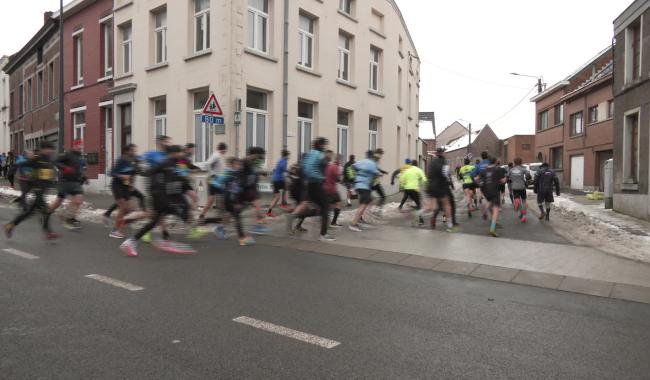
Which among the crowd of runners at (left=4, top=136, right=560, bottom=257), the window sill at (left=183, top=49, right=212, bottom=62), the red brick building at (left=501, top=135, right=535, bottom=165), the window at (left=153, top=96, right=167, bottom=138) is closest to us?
the crowd of runners at (left=4, top=136, right=560, bottom=257)

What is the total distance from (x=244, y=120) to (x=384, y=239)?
21.2 feet

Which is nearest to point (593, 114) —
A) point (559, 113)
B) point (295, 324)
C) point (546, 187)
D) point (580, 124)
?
point (580, 124)

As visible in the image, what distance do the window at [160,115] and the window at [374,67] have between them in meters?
8.86

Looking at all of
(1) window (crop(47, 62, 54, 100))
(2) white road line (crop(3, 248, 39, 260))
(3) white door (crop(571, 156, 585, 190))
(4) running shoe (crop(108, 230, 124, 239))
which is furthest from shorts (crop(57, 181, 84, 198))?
(3) white door (crop(571, 156, 585, 190))

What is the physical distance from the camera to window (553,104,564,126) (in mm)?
34688

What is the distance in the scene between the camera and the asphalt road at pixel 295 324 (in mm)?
3266

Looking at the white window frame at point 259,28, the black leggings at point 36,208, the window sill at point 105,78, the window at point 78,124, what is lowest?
the black leggings at point 36,208

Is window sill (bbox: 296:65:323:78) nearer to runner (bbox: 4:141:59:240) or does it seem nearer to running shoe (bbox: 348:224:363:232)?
running shoe (bbox: 348:224:363:232)

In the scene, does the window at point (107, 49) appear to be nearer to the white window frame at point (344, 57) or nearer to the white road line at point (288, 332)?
the white window frame at point (344, 57)

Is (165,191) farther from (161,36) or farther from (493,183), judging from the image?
(161,36)

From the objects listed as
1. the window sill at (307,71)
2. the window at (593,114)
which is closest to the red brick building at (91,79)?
the window sill at (307,71)

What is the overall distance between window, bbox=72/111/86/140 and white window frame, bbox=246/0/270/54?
10.3m

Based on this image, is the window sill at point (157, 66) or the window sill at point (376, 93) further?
the window sill at point (376, 93)

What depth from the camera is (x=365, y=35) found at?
771 inches
